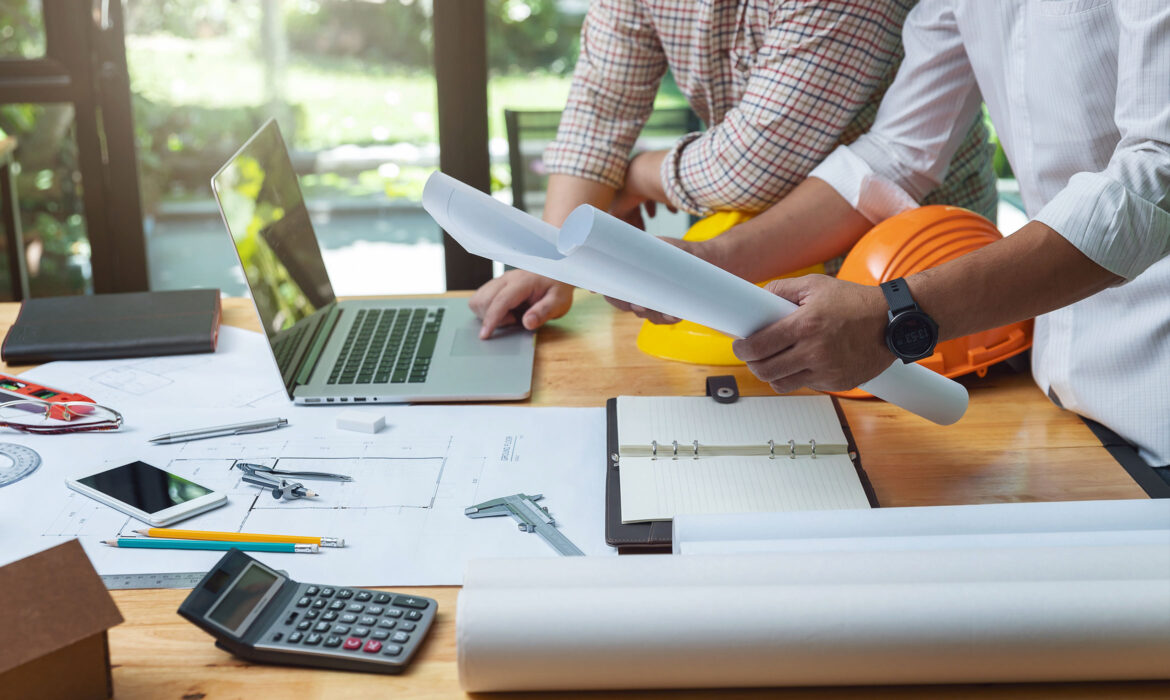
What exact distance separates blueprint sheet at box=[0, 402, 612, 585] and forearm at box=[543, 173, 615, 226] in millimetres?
457

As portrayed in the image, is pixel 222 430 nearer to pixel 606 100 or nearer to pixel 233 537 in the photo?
pixel 233 537

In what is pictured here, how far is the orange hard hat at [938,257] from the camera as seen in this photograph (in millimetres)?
1089

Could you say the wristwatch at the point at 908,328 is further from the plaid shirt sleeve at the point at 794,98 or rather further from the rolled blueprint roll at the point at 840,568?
the plaid shirt sleeve at the point at 794,98

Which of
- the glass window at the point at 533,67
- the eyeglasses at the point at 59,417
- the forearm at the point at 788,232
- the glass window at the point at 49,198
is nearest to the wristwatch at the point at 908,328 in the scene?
the forearm at the point at 788,232

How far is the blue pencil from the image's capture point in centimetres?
79

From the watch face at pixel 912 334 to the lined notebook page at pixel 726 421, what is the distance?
11 cm

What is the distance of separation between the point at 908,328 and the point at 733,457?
0.20 metres

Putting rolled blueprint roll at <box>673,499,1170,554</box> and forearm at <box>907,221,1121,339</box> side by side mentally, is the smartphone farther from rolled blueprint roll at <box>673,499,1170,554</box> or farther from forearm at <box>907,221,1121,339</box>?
forearm at <box>907,221,1121,339</box>

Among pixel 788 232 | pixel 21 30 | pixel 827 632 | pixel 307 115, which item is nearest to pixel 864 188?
pixel 788 232

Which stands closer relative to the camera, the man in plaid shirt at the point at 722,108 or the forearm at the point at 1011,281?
the forearm at the point at 1011,281

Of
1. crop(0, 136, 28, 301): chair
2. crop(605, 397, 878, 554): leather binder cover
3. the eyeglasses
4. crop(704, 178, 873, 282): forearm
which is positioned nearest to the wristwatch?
crop(605, 397, 878, 554): leather binder cover

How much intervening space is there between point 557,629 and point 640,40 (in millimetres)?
1052

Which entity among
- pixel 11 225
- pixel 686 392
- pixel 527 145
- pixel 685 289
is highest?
pixel 685 289

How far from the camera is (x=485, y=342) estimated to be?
4.16ft
